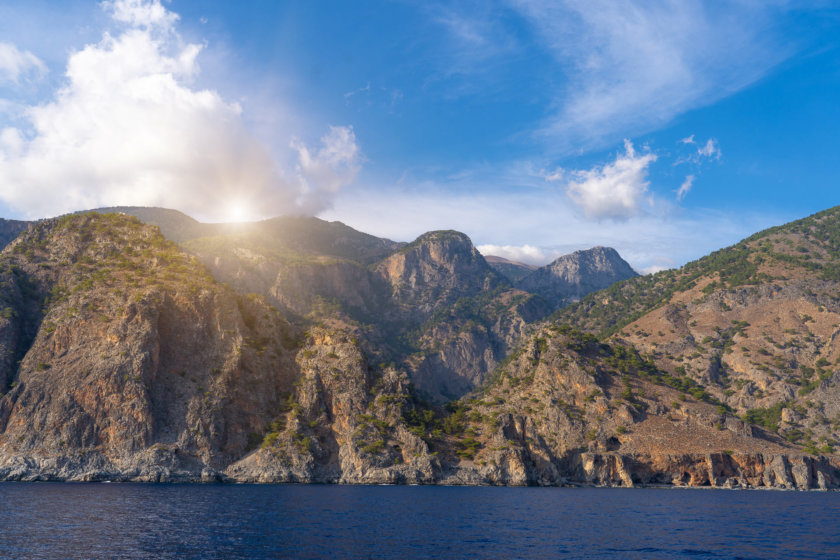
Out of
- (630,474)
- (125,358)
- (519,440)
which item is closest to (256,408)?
(125,358)

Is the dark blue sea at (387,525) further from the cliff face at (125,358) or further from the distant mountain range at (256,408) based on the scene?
the distant mountain range at (256,408)

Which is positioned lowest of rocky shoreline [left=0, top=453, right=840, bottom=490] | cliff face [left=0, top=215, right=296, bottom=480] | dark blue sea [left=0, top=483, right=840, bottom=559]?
rocky shoreline [left=0, top=453, right=840, bottom=490]

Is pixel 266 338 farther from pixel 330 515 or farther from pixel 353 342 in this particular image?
pixel 330 515

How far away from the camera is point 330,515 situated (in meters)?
83.1

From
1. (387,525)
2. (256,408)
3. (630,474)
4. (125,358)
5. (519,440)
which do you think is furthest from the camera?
(519,440)

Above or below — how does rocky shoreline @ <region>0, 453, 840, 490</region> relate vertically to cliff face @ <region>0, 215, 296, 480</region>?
below

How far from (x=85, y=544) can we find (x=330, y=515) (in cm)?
3515

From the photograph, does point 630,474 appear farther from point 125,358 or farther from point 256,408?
point 125,358

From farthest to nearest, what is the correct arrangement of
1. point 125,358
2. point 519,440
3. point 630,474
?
point 519,440
point 630,474
point 125,358

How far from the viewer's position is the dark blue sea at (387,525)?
2298 inches

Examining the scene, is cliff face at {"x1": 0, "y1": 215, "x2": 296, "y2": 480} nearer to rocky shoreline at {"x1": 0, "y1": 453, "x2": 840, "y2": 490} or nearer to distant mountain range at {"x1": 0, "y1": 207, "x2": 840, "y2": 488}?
distant mountain range at {"x1": 0, "y1": 207, "x2": 840, "y2": 488}

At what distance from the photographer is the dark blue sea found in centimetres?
5838

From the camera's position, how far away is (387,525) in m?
75.9

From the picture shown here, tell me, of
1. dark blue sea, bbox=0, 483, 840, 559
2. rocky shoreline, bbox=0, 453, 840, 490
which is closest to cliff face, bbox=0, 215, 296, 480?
dark blue sea, bbox=0, 483, 840, 559
